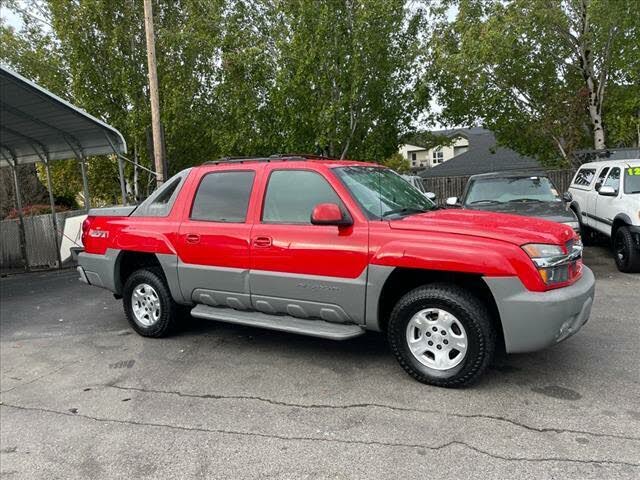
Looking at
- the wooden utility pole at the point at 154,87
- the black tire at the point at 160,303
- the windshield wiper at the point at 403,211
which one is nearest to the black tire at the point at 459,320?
the windshield wiper at the point at 403,211

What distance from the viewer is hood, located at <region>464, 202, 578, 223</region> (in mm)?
7137

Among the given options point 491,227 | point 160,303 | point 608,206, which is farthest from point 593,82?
point 160,303

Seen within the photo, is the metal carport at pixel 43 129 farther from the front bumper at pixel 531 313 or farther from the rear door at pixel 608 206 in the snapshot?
the rear door at pixel 608 206

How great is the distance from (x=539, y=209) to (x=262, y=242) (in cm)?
487

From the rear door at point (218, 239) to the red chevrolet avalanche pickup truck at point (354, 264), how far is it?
0.01 meters

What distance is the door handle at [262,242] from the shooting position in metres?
4.59

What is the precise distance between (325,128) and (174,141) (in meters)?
6.04

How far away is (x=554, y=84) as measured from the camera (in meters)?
16.1

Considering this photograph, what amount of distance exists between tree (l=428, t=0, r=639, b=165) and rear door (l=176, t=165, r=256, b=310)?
10176 mm

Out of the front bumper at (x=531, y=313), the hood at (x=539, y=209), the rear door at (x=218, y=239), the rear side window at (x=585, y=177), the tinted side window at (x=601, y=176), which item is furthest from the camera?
the rear side window at (x=585, y=177)

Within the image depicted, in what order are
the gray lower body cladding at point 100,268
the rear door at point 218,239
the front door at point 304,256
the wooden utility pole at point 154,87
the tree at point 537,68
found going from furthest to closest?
the tree at point 537,68, the wooden utility pole at point 154,87, the gray lower body cladding at point 100,268, the rear door at point 218,239, the front door at point 304,256

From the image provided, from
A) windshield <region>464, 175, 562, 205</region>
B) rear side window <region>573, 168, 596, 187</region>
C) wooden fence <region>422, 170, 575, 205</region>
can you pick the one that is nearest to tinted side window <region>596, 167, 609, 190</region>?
rear side window <region>573, 168, 596, 187</region>

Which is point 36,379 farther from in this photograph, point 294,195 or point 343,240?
point 343,240

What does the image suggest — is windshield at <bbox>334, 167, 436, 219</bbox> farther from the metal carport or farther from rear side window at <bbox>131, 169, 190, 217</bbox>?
the metal carport
